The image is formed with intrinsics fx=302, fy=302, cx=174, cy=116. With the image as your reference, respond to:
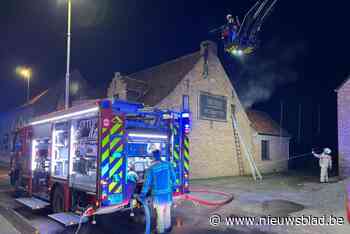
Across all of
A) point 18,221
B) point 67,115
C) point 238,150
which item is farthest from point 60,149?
point 238,150

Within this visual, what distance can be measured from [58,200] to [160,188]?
3.41m

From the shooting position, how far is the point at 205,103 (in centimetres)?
→ 1767

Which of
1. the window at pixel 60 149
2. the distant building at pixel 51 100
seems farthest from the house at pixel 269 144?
the window at pixel 60 149

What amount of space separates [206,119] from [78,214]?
11.6 m

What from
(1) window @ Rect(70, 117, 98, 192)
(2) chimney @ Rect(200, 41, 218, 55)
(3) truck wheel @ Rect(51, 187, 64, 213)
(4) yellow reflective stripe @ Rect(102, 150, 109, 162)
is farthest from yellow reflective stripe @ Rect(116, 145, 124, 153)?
(2) chimney @ Rect(200, 41, 218, 55)

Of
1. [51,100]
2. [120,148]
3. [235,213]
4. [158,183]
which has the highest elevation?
[51,100]

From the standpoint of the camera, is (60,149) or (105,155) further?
(60,149)

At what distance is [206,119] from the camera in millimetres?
17609

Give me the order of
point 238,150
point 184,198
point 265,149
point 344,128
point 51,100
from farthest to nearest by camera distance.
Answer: point 51,100
point 265,149
point 238,150
point 344,128
point 184,198

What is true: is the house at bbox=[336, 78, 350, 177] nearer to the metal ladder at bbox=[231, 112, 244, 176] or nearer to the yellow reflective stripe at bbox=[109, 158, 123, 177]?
the metal ladder at bbox=[231, 112, 244, 176]

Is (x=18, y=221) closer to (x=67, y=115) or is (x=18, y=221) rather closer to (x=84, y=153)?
(x=84, y=153)

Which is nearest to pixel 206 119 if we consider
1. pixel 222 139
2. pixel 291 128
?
pixel 222 139

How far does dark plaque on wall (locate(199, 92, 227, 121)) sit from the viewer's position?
1750 cm

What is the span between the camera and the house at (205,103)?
16531 millimetres
